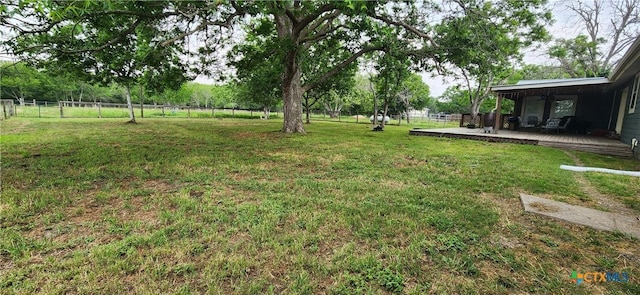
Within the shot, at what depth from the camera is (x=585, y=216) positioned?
2.52m

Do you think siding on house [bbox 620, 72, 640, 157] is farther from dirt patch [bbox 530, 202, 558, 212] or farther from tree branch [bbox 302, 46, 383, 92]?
tree branch [bbox 302, 46, 383, 92]

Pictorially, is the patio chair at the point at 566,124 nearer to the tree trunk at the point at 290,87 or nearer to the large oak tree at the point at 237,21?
the large oak tree at the point at 237,21

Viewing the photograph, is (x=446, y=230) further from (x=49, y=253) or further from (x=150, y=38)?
(x=150, y=38)

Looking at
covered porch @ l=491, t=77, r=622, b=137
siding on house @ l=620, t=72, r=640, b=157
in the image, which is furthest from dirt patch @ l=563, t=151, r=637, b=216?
covered porch @ l=491, t=77, r=622, b=137

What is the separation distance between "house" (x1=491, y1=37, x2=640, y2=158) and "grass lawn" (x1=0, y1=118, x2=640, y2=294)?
4.92m

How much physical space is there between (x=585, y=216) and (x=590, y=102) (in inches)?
500

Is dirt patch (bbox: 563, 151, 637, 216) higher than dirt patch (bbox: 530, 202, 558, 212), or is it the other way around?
dirt patch (bbox: 563, 151, 637, 216)

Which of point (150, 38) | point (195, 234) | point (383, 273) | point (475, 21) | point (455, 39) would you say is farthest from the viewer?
point (455, 39)

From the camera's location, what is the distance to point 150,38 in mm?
5922

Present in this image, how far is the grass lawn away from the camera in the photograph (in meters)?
1.54

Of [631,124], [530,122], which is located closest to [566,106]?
[530,122]

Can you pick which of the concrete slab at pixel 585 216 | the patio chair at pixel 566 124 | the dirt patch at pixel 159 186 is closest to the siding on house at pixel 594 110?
→ the patio chair at pixel 566 124

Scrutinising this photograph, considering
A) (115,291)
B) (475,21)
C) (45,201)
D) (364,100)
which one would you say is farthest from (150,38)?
(364,100)

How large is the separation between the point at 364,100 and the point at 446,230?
3289cm
